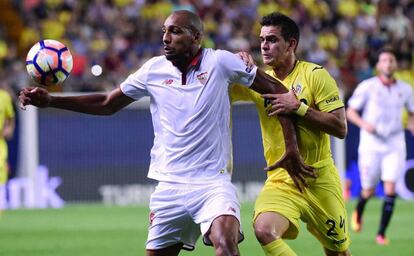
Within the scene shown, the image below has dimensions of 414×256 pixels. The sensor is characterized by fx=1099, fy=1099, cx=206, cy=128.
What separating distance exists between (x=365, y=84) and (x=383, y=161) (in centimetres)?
103

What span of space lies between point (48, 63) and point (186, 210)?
142cm

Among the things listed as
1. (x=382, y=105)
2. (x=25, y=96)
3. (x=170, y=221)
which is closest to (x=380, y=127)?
(x=382, y=105)

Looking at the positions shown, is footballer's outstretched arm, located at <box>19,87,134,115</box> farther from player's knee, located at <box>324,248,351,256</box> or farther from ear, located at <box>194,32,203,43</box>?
player's knee, located at <box>324,248,351,256</box>

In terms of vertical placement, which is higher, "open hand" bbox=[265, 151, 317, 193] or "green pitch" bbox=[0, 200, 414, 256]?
"open hand" bbox=[265, 151, 317, 193]

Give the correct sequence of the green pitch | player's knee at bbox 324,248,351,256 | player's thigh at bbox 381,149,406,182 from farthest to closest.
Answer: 1. player's thigh at bbox 381,149,406,182
2. the green pitch
3. player's knee at bbox 324,248,351,256

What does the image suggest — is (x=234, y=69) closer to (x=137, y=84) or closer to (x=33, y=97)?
(x=137, y=84)

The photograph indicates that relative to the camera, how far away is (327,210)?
834 centimetres

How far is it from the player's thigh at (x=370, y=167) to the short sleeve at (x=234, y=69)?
668cm

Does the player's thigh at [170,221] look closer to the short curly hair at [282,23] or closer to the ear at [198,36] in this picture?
the ear at [198,36]

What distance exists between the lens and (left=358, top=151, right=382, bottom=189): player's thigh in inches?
558

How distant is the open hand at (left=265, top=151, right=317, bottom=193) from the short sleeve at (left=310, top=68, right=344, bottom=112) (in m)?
0.49

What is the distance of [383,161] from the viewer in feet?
47.0

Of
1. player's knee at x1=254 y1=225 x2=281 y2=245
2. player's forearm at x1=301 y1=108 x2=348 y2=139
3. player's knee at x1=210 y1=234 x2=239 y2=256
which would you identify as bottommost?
player's knee at x1=254 y1=225 x2=281 y2=245

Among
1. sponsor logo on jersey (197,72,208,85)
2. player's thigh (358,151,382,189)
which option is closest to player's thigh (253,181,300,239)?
sponsor logo on jersey (197,72,208,85)
